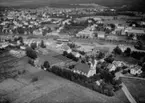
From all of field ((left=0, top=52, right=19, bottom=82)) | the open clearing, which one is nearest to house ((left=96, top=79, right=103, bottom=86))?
the open clearing

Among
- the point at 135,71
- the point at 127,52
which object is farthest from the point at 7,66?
the point at 127,52

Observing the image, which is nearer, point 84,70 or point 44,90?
point 44,90

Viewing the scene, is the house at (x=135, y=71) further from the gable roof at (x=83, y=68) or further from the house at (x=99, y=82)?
the gable roof at (x=83, y=68)

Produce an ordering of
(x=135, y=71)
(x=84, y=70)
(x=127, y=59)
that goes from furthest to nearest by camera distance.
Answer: (x=127, y=59) → (x=135, y=71) → (x=84, y=70)

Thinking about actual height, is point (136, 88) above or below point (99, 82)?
below

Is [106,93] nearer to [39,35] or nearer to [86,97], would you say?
[86,97]

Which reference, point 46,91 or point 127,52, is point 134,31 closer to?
point 127,52

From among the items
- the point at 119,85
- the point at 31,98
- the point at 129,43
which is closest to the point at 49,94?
the point at 31,98

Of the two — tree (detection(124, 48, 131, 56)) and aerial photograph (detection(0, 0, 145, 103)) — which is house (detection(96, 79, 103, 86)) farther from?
tree (detection(124, 48, 131, 56))
